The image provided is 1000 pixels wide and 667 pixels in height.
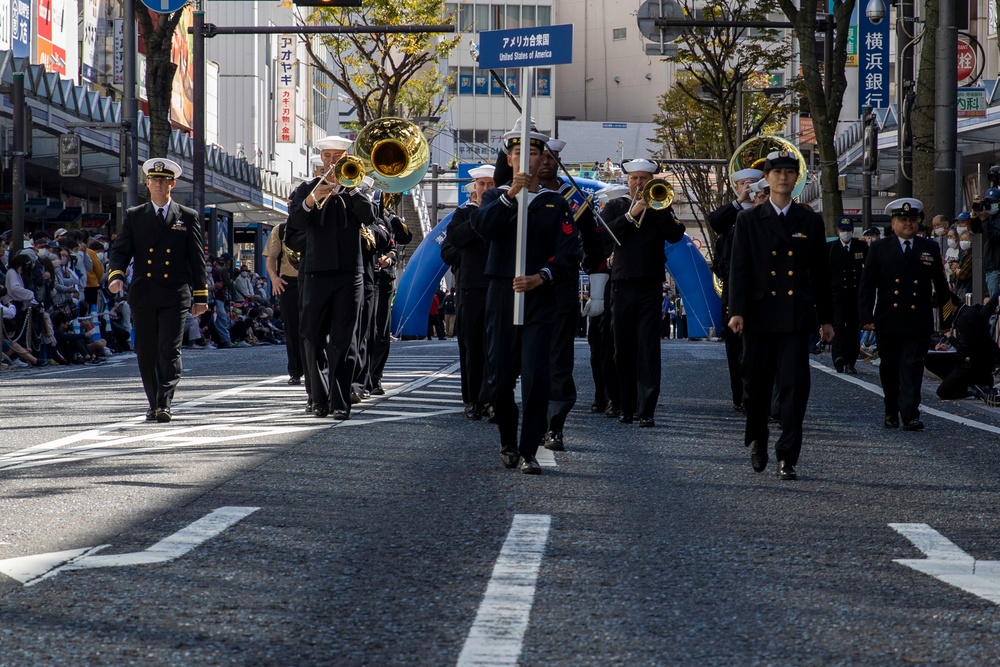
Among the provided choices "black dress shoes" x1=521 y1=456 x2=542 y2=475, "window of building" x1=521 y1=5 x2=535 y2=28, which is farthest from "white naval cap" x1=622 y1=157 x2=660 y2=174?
"window of building" x1=521 y1=5 x2=535 y2=28

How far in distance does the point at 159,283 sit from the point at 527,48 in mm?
3781

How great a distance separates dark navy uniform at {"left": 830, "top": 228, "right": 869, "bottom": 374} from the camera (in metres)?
18.9

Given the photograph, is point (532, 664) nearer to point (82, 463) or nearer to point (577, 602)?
point (577, 602)

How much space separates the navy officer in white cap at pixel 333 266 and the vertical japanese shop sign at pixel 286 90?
61764mm

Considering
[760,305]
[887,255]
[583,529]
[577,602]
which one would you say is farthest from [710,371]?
[577,602]

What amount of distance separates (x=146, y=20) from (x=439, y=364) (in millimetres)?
11735

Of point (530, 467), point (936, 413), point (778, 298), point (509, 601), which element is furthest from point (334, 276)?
point (509, 601)

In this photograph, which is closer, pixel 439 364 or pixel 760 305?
pixel 760 305

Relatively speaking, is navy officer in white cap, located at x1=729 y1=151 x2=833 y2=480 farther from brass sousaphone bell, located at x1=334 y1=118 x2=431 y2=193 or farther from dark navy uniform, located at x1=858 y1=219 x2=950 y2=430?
brass sousaphone bell, located at x1=334 y1=118 x2=431 y2=193

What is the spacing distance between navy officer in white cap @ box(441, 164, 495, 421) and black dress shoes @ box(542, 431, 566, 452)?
2.16 meters

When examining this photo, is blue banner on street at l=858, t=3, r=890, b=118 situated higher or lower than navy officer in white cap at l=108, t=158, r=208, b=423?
higher

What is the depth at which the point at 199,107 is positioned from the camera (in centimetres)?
2822

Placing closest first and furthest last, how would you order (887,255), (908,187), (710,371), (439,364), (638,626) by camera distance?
1. (638,626)
2. (887,255)
3. (710,371)
4. (439,364)
5. (908,187)

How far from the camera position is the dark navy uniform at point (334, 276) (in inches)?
462
